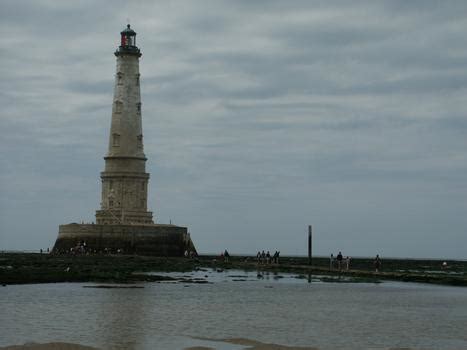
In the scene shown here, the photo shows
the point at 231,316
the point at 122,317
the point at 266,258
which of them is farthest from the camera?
the point at 266,258

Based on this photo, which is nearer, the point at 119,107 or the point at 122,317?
the point at 122,317

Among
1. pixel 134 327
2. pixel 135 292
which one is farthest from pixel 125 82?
pixel 134 327

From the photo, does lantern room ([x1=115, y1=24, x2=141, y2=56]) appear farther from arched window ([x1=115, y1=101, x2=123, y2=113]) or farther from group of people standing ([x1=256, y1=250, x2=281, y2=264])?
group of people standing ([x1=256, y1=250, x2=281, y2=264])

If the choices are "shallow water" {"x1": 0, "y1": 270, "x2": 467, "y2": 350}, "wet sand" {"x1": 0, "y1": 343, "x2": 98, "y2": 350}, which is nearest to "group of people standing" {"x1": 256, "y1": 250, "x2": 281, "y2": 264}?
"shallow water" {"x1": 0, "y1": 270, "x2": 467, "y2": 350}

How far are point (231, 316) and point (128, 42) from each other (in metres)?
58.7

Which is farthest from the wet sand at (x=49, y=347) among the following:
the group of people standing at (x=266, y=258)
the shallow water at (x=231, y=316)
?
the group of people standing at (x=266, y=258)

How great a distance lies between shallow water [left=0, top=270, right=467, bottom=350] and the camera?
23.5 meters

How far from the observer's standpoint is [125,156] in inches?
3238

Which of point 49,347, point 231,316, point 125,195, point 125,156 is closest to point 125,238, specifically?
point 125,195

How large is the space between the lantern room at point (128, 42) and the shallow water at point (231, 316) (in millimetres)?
42781

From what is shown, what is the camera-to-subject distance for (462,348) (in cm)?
2250

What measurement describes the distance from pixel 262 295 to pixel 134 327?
48.7ft

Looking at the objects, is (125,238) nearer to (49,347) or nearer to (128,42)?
(128,42)

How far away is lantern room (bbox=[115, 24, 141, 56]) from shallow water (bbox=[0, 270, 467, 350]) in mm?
42781
